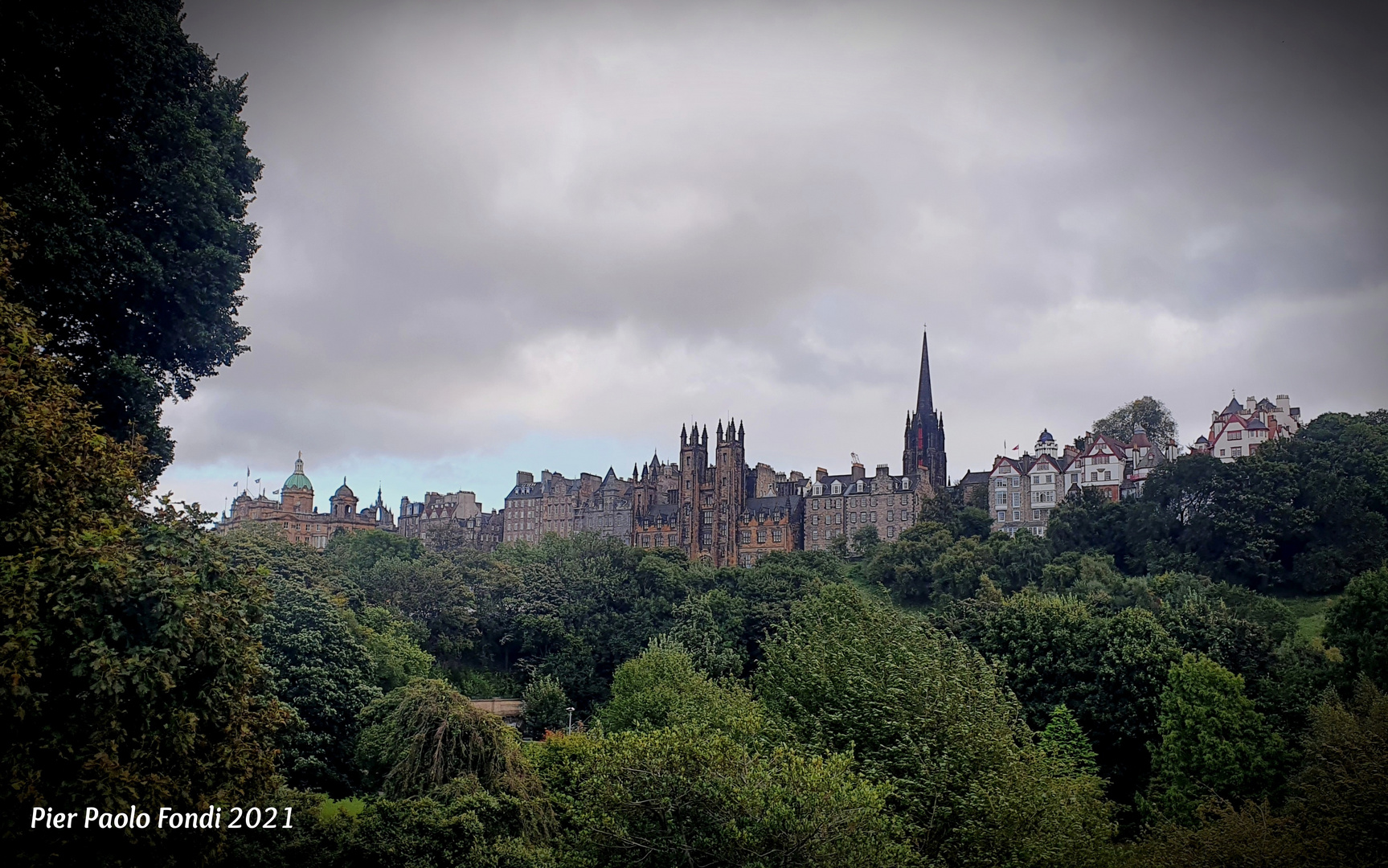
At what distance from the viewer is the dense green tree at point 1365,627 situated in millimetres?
35000

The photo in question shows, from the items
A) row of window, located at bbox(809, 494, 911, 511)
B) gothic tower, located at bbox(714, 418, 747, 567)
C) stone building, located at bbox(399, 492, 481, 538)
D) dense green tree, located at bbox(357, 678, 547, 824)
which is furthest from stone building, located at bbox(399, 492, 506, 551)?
dense green tree, located at bbox(357, 678, 547, 824)

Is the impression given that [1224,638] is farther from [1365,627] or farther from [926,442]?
[926,442]

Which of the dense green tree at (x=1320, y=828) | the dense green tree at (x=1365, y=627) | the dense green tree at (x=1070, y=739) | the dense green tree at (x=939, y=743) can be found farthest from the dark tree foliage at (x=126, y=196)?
the dense green tree at (x=1365, y=627)

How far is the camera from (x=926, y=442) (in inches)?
3873

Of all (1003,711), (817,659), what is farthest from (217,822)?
(1003,711)

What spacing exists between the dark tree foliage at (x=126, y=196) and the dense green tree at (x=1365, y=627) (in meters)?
40.3

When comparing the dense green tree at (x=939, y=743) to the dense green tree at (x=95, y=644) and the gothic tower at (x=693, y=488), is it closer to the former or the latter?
the dense green tree at (x=95, y=644)

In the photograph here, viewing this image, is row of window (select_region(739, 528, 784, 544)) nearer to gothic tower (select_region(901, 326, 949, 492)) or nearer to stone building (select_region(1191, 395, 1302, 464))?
gothic tower (select_region(901, 326, 949, 492))

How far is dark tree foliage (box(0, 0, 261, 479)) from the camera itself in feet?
60.8

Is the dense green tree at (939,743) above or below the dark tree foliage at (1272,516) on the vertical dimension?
below

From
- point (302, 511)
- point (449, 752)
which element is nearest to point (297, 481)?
point (302, 511)

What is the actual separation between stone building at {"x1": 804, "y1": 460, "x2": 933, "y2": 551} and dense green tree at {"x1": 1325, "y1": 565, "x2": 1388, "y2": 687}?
51793 mm

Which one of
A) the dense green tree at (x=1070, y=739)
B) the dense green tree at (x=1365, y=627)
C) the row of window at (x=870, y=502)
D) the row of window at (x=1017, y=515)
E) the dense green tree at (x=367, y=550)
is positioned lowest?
the dense green tree at (x=1070, y=739)

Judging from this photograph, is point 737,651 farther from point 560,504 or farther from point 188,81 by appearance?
point 560,504
